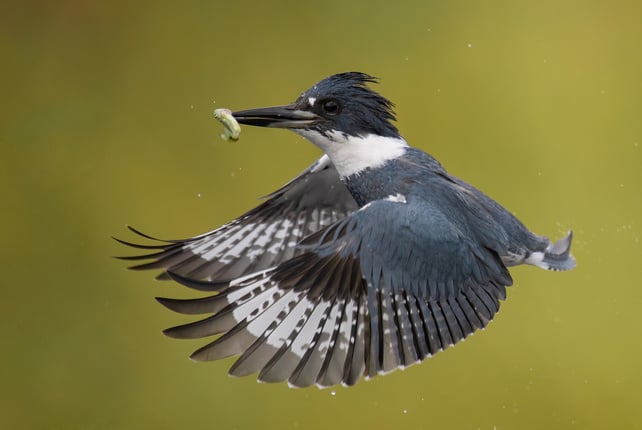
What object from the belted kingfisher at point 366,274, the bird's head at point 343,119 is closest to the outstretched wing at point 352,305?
the belted kingfisher at point 366,274

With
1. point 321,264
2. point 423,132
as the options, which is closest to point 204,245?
point 321,264

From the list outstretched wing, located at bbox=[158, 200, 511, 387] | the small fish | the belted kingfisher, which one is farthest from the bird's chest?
the small fish

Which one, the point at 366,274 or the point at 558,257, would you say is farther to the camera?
the point at 558,257

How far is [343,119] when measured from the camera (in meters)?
2.73

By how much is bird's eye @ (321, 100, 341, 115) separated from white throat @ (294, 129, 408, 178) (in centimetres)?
6

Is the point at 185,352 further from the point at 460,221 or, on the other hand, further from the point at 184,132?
the point at 460,221

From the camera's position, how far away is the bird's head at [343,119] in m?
2.71

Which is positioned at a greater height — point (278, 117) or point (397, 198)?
point (278, 117)

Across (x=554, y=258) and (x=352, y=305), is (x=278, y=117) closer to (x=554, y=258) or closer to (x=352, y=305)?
(x=352, y=305)

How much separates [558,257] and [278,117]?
881 mm

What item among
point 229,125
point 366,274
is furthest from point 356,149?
point 366,274

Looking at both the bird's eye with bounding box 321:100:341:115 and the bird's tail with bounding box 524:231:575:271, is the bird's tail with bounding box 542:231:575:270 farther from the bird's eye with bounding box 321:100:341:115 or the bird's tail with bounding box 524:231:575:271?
the bird's eye with bounding box 321:100:341:115

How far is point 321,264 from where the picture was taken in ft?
7.89

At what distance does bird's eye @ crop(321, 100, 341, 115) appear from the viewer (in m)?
2.72
